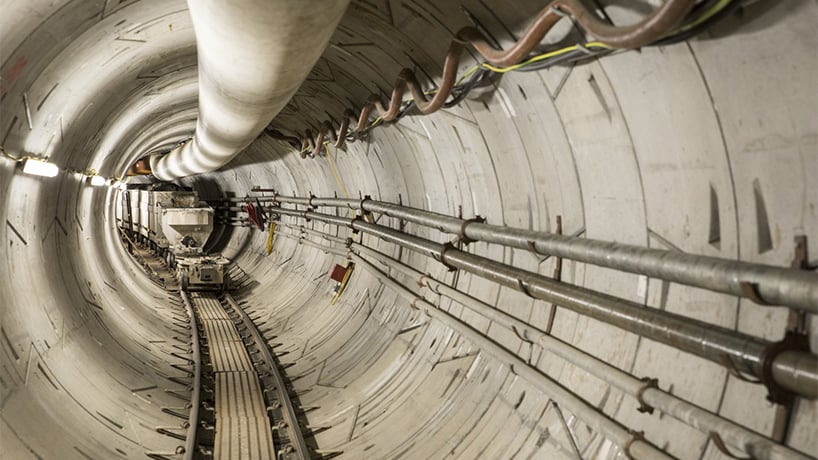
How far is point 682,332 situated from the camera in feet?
9.99

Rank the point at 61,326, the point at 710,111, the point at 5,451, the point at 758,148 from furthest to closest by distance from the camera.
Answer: the point at 61,326 < the point at 5,451 < the point at 710,111 < the point at 758,148

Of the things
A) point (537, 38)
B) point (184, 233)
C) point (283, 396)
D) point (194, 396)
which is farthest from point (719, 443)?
point (184, 233)

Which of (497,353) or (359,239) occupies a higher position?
(359,239)

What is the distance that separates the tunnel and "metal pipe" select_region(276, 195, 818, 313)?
0.05 ft

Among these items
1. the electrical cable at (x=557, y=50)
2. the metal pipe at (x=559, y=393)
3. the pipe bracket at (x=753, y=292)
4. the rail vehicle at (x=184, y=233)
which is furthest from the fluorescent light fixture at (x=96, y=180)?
the pipe bracket at (x=753, y=292)

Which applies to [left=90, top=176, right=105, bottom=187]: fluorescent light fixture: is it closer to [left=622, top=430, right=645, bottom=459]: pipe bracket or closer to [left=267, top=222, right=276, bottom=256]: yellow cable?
[left=267, top=222, right=276, bottom=256]: yellow cable

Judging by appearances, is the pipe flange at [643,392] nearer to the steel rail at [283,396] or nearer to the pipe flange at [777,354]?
the pipe flange at [777,354]

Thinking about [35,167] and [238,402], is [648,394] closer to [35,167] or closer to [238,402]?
[35,167]

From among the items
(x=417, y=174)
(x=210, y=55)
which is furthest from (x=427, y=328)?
(x=210, y=55)

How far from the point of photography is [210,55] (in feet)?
15.0

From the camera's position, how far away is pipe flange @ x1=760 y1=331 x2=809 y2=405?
2588 millimetres

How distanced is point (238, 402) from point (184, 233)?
12003mm

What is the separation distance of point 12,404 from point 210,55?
8.47 feet

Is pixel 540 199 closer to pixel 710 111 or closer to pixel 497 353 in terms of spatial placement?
pixel 497 353
